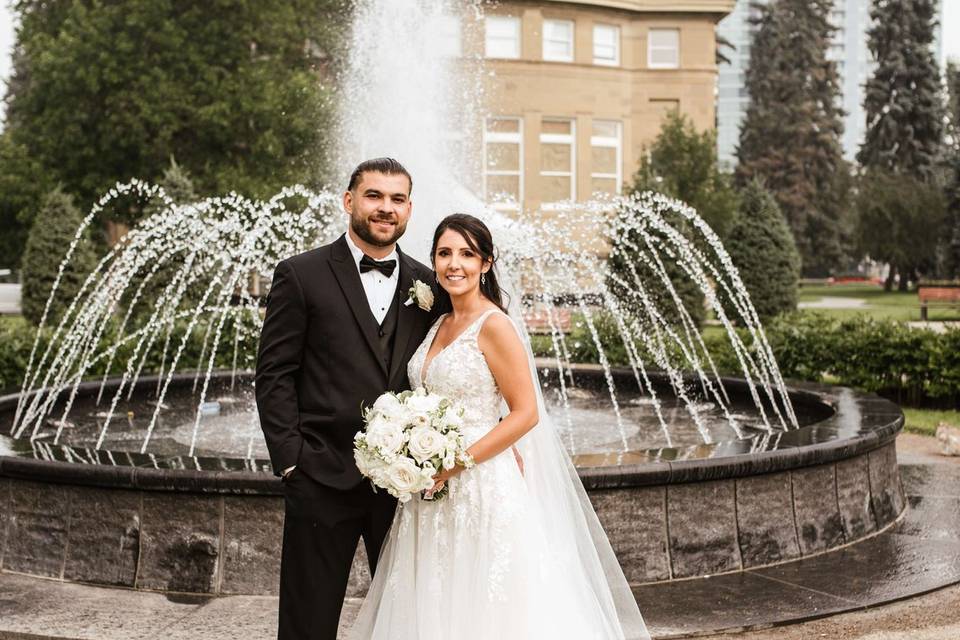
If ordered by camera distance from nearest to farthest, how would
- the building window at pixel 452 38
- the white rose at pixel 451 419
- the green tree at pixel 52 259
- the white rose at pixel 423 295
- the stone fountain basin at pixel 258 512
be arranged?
the white rose at pixel 451 419, the white rose at pixel 423 295, the stone fountain basin at pixel 258 512, the green tree at pixel 52 259, the building window at pixel 452 38

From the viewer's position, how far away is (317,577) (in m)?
4.20

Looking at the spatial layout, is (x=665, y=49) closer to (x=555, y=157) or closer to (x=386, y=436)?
(x=555, y=157)

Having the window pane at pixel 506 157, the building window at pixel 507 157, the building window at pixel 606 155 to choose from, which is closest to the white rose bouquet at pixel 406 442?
the building window at pixel 507 157

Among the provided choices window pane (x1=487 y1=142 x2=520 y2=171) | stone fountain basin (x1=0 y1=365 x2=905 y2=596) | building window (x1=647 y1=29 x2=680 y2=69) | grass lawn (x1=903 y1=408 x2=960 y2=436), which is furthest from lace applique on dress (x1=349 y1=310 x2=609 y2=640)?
building window (x1=647 y1=29 x2=680 y2=69)

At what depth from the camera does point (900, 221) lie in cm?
4825

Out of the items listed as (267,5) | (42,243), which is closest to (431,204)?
(42,243)

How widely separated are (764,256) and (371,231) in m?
25.6

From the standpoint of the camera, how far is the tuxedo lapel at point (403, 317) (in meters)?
4.29

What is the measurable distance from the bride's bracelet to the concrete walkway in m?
2.01

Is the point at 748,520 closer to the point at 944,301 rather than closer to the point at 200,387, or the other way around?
the point at 200,387

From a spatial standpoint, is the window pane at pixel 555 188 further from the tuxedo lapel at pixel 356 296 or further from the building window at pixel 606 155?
the tuxedo lapel at pixel 356 296

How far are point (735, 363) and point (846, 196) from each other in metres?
52.0

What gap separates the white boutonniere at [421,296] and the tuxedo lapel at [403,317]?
0.04 m

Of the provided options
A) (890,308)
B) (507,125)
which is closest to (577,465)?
(507,125)
